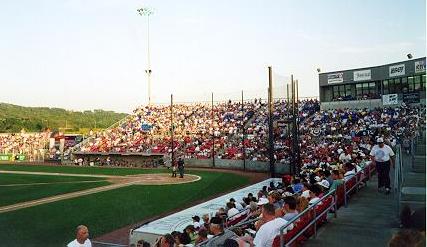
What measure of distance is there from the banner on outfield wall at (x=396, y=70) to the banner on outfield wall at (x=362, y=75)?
7.88ft

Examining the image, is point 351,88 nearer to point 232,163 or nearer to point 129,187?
point 232,163

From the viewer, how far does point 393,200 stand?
11922mm

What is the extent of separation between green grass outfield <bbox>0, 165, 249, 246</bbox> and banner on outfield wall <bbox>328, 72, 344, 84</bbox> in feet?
63.9

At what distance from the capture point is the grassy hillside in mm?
105431

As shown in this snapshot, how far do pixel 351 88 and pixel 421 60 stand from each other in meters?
8.63

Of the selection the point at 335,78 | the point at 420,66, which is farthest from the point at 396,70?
the point at 335,78

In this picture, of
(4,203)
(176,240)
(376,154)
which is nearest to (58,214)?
(4,203)

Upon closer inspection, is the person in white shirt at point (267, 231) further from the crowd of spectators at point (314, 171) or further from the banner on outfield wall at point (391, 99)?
the banner on outfield wall at point (391, 99)

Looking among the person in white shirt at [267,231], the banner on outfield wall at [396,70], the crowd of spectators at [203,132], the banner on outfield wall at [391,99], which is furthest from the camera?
the crowd of spectators at [203,132]

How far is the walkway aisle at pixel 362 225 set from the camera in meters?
8.35

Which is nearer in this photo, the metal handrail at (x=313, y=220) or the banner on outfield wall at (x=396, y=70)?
the metal handrail at (x=313, y=220)

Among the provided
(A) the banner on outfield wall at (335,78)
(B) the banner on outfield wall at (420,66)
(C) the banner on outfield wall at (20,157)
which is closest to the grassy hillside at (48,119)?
(C) the banner on outfield wall at (20,157)

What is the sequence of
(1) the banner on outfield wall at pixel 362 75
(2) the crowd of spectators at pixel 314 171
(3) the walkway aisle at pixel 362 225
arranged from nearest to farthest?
(2) the crowd of spectators at pixel 314 171 < (3) the walkway aisle at pixel 362 225 < (1) the banner on outfield wall at pixel 362 75

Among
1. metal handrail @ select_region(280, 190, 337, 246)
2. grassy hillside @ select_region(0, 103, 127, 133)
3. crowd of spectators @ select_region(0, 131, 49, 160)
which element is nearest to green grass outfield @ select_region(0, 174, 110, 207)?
metal handrail @ select_region(280, 190, 337, 246)
